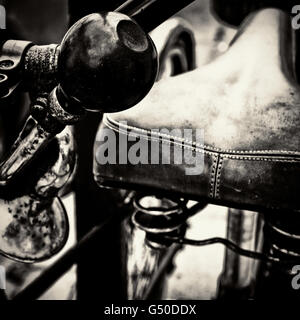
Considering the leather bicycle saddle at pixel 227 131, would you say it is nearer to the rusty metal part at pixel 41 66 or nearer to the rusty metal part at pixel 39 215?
the rusty metal part at pixel 39 215

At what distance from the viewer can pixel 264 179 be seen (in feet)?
2.03

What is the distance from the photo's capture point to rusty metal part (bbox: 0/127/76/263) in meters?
0.54

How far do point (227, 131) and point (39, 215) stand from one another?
359 mm

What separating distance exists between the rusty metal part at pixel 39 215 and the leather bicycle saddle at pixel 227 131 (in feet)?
0.58

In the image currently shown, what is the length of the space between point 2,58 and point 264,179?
0.45 meters

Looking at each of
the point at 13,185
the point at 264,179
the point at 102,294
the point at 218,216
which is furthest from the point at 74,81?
the point at 218,216

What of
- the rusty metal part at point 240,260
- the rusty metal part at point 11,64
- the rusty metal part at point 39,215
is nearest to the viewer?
the rusty metal part at point 11,64

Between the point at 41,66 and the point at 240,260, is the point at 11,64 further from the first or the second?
the point at 240,260

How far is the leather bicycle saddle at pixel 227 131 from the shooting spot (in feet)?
2.03

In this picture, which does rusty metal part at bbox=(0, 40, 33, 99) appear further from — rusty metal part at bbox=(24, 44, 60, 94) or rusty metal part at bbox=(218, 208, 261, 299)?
rusty metal part at bbox=(218, 208, 261, 299)

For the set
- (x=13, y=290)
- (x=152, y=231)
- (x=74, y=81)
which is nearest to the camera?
(x=74, y=81)

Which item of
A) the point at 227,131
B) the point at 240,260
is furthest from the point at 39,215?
the point at 240,260

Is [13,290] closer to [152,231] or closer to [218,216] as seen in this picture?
[152,231]

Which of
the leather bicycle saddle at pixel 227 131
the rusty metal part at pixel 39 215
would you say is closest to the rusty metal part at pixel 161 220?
the leather bicycle saddle at pixel 227 131
